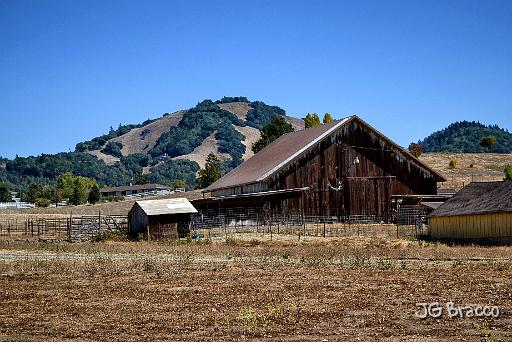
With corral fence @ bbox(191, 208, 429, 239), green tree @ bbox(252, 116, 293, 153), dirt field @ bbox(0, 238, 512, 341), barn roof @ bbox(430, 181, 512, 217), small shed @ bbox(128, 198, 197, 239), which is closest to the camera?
dirt field @ bbox(0, 238, 512, 341)

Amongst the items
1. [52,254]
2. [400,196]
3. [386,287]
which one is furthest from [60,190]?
[386,287]

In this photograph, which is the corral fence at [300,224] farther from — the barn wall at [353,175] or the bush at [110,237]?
the bush at [110,237]

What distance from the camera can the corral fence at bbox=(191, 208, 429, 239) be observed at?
47438 millimetres

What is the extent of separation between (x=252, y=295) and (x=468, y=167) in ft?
307

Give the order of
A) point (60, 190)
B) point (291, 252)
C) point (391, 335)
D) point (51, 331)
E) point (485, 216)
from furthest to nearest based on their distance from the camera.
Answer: point (60, 190) → point (485, 216) → point (291, 252) → point (51, 331) → point (391, 335)

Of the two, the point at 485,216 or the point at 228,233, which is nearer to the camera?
the point at 485,216

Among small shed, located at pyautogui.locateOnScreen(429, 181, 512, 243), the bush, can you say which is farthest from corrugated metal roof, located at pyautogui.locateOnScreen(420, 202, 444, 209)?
the bush

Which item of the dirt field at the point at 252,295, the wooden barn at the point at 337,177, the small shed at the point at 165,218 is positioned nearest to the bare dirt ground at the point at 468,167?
the wooden barn at the point at 337,177

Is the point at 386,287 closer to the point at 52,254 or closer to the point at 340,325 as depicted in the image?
the point at 340,325

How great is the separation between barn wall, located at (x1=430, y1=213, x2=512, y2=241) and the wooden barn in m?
13.3

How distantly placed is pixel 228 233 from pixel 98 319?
31718 millimetres

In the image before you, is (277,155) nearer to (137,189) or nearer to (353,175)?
(353,175)

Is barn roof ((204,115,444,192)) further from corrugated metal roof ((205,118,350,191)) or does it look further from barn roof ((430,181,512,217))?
barn roof ((430,181,512,217))

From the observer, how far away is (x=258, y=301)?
17.4 meters
